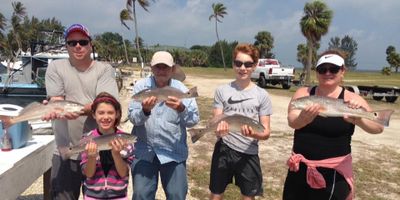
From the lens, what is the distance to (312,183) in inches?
147

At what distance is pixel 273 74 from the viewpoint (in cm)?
3183

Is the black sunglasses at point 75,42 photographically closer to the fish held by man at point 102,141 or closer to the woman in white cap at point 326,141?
the fish held by man at point 102,141

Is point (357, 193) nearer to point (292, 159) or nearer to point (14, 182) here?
point (292, 159)

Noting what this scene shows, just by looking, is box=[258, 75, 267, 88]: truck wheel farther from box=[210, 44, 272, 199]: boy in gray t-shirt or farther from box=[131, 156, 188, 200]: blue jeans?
box=[131, 156, 188, 200]: blue jeans

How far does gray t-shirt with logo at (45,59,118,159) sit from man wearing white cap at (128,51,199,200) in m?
0.37

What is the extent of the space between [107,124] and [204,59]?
9915cm

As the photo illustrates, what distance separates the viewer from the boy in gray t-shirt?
4281 mm

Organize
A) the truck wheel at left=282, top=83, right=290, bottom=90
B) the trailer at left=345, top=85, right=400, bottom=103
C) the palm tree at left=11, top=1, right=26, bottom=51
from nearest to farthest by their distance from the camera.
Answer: the trailer at left=345, top=85, right=400, bottom=103, the truck wheel at left=282, top=83, right=290, bottom=90, the palm tree at left=11, top=1, right=26, bottom=51

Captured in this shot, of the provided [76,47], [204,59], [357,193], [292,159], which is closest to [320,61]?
[292,159]

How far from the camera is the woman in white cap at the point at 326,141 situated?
11.9ft

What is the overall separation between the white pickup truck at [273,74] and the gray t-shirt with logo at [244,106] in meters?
27.7

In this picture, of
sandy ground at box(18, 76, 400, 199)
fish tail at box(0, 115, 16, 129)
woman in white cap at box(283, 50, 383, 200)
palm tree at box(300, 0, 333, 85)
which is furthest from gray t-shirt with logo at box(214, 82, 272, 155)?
palm tree at box(300, 0, 333, 85)

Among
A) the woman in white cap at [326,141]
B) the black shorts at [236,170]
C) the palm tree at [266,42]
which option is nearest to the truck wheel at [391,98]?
the black shorts at [236,170]

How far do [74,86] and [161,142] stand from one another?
3.27 feet
